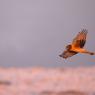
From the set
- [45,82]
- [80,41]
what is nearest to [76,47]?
[80,41]

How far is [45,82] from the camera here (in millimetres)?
2588

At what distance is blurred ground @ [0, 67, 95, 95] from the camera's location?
2508mm

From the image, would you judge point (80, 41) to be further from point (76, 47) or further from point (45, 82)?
point (45, 82)

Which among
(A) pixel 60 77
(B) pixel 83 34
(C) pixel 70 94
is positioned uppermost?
(A) pixel 60 77

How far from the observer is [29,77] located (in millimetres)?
2582

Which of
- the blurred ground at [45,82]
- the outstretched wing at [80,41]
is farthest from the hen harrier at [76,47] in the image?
the blurred ground at [45,82]

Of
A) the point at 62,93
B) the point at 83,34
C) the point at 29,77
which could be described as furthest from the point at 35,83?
the point at 83,34

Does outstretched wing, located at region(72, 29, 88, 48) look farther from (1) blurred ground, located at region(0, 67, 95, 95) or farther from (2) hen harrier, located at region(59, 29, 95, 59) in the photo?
(1) blurred ground, located at region(0, 67, 95, 95)

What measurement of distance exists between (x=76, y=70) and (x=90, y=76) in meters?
0.15

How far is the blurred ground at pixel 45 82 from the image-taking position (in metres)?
2.51

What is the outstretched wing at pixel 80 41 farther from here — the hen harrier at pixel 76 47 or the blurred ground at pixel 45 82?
the blurred ground at pixel 45 82

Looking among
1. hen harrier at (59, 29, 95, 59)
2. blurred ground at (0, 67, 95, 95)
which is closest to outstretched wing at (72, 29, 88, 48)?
hen harrier at (59, 29, 95, 59)

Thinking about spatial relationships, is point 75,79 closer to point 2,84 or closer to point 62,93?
point 62,93

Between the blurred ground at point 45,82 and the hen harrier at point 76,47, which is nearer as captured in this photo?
the hen harrier at point 76,47
